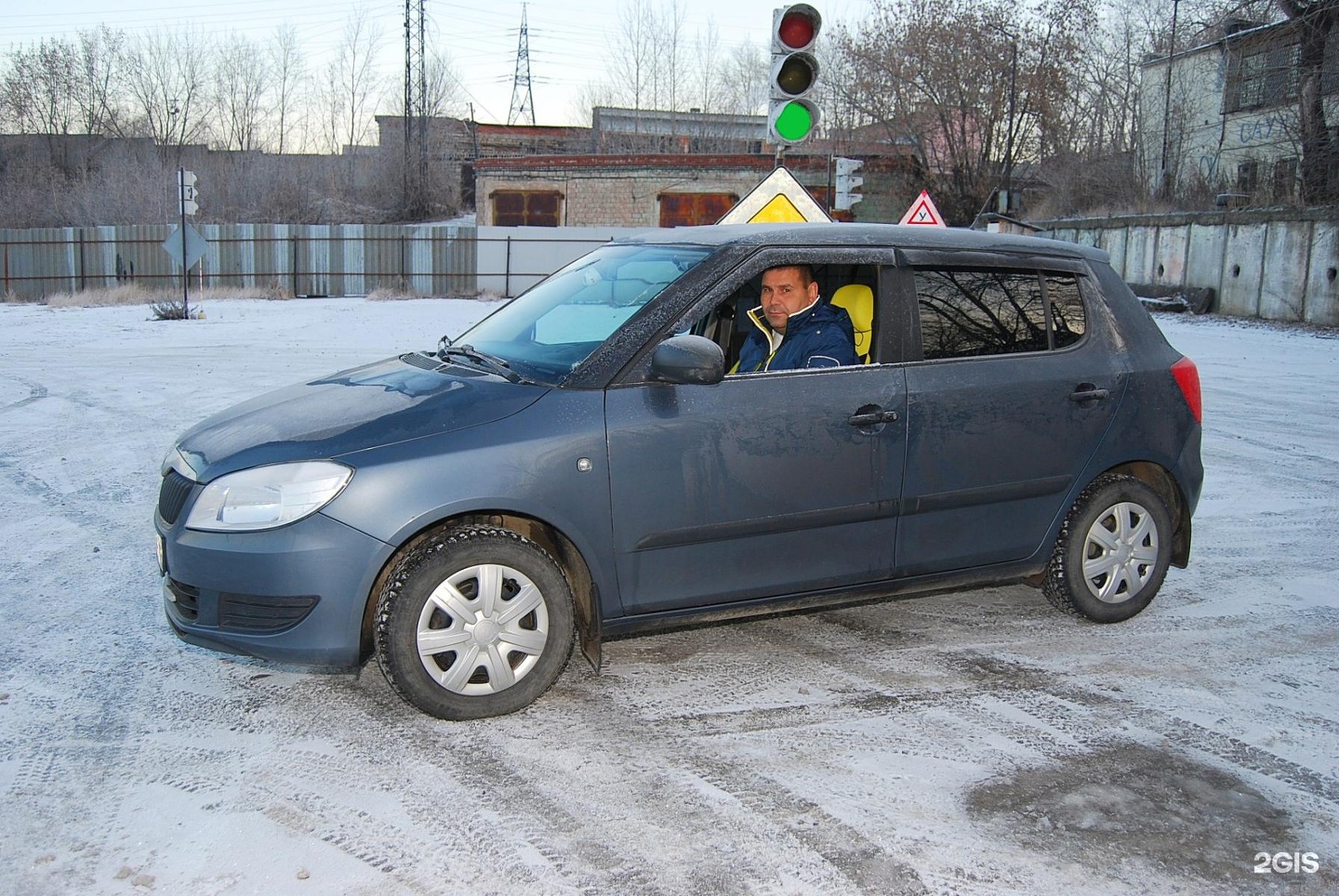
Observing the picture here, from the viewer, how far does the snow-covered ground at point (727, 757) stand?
2.99 meters

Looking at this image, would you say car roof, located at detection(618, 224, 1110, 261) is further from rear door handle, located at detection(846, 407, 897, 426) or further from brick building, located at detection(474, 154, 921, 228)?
brick building, located at detection(474, 154, 921, 228)

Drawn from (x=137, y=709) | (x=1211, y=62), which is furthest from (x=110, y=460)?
(x=1211, y=62)

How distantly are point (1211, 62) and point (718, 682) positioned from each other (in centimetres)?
4064

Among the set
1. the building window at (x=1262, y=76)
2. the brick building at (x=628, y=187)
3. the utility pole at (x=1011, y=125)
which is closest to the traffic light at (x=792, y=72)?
the building window at (x=1262, y=76)

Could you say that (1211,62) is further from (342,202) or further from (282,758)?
(282,758)

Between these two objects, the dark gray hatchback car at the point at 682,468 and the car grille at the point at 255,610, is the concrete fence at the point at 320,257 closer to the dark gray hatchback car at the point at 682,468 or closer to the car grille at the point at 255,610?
the dark gray hatchback car at the point at 682,468

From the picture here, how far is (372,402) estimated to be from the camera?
161 inches

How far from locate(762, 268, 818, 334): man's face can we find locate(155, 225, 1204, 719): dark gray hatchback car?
68mm

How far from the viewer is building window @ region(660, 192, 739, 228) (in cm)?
3675

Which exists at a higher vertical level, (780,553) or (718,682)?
(780,553)

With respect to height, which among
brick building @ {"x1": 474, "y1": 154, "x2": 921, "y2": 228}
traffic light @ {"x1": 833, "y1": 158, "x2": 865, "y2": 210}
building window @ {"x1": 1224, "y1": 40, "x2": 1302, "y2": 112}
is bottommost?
traffic light @ {"x1": 833, "y1": 158, "x2": 865, "y2": 210}

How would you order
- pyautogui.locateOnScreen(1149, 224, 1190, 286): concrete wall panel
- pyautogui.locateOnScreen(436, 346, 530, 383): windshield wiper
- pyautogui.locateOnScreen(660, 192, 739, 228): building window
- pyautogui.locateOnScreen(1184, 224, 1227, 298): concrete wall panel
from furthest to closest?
pyautogui.locateOnScreen(660, 192, 739, 228): building window < pyautogui.locateOnScreen(1149, 224, 1190, 286): concrete wall panel < pyautogui.locateOnScreen(1184, 224, 1227, 298): concrete wall panel < pyautogui.locateOnScreen(436, 346, 530, 383): windshield wiper

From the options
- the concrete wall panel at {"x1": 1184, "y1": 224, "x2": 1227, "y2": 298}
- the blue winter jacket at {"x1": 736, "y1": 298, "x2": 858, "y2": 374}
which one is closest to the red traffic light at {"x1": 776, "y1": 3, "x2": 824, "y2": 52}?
the blue winter jacket at {"x1": 736, "y1": 298, "x2": 858, "y2": 374}

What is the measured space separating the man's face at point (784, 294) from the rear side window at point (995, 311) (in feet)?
1.47
